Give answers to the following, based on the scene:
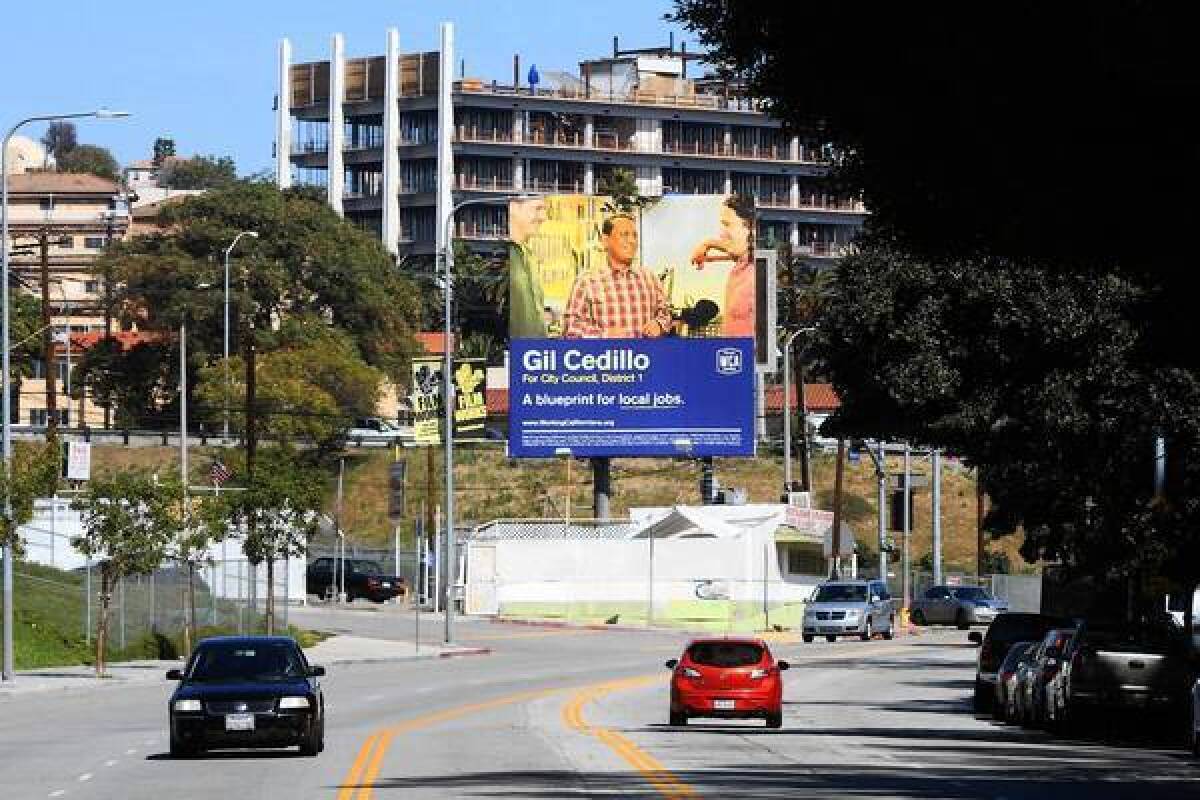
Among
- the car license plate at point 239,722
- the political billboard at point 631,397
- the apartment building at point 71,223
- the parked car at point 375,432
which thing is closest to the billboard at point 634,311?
the political billboard at point 631,397

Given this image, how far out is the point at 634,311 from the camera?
94188 mm

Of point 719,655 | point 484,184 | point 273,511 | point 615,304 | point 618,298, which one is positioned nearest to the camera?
point 719,655

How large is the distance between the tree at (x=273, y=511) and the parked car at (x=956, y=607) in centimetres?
2859

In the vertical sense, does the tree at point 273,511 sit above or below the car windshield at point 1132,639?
above

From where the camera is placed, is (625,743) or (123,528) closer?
(625,743)

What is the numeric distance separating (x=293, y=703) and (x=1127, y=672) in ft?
41.7

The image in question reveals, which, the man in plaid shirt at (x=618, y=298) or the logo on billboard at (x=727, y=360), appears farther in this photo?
the man in plaid shirt at (x=618, y=298)

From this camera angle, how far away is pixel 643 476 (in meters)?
130

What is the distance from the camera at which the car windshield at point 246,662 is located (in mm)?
32406

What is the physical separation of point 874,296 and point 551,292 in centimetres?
4002

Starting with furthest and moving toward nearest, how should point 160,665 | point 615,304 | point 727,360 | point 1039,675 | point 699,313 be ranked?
point 699,313, point 615,304, point 727,360, point 160,665, point 1039,675

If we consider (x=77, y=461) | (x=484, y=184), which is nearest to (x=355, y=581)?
(x=77, y=461)

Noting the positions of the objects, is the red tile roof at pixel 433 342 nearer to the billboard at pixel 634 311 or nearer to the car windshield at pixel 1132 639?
the billboard at pixel 634 311

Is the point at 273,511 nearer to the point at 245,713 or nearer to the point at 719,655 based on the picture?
the point at 719,655
